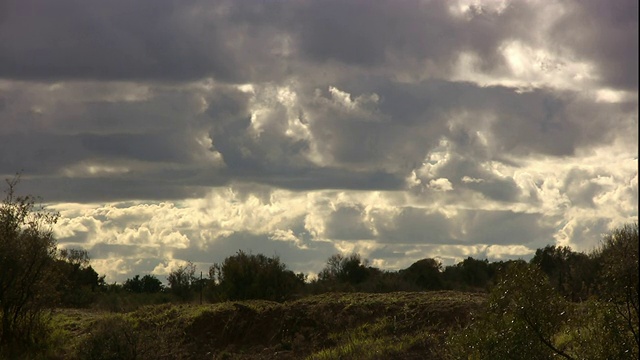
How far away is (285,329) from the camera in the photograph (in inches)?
1855

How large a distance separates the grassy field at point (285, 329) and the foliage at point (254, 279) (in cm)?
811

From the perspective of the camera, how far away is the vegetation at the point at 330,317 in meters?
27.2

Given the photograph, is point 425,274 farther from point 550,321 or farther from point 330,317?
point 550,321

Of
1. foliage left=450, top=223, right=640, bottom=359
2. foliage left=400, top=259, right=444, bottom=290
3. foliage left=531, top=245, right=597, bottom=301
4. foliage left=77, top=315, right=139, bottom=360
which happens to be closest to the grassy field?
foliage left=77, top=315, right=139, bottom=360

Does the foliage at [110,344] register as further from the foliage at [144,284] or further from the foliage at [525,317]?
the foliage at [144,284]

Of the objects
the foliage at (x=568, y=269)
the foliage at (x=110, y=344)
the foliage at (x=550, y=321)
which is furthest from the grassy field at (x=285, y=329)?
the foliage at (x=550, y=321)

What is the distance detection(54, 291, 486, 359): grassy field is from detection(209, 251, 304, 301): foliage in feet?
26.6

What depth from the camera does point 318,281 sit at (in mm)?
77125

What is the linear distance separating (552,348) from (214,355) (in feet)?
74.6

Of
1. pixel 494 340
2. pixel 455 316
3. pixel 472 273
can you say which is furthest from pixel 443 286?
pixel 494 340

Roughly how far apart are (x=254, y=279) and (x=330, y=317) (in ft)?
53.1

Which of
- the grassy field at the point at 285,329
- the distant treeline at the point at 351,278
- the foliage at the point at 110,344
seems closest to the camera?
the grassy field at the point at 285,329

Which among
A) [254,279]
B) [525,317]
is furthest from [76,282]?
[525,317]

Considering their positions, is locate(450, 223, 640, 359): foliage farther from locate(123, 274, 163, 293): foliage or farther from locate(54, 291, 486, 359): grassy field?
locate(123, 274, 163, 293): foliage
